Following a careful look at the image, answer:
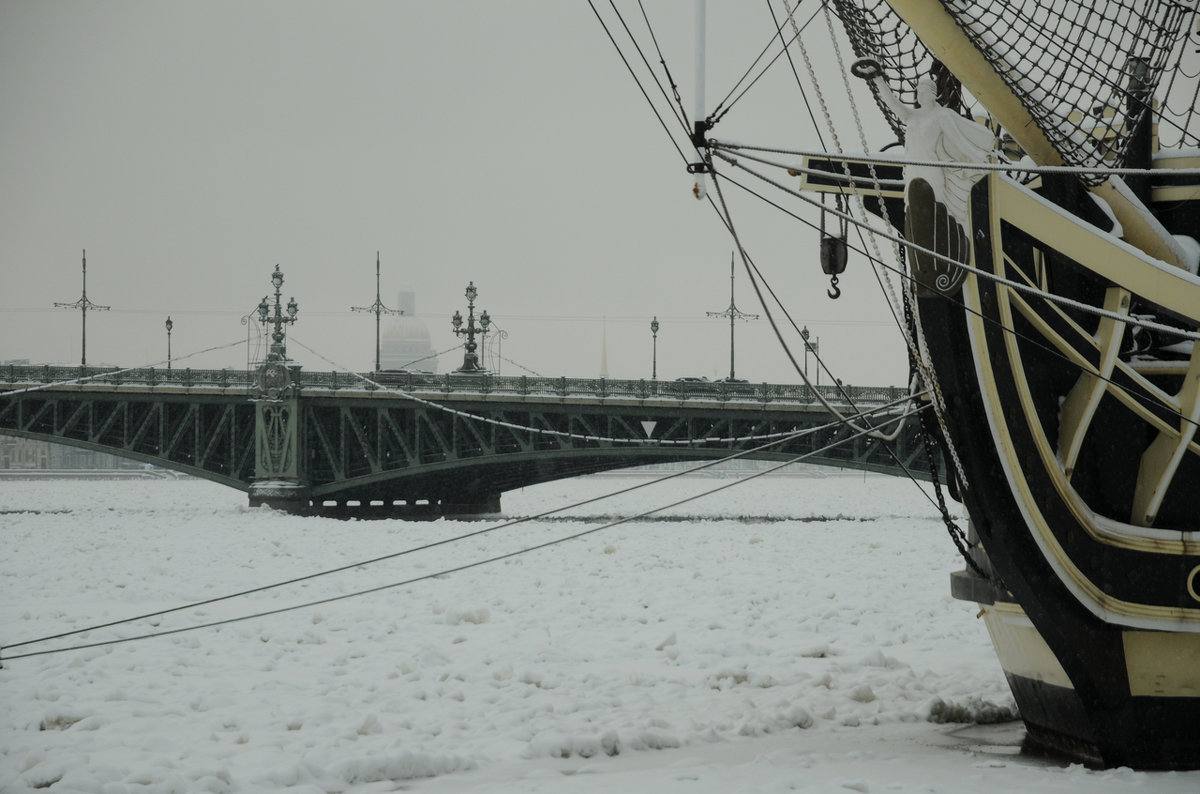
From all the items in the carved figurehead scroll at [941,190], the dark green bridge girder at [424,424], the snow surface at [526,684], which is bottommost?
the snow surface at [526,684]

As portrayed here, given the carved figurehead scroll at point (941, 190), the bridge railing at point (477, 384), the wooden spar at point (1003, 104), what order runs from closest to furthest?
the carved figurehead scroll at point (941, 190), the wooden spar at point (1003, 104), the bridge railing at point (477, 384)

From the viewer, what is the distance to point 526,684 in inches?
383

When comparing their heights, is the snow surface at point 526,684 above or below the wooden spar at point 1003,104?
below

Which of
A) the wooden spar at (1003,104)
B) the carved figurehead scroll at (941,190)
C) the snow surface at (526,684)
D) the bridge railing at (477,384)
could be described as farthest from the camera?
the bridge railing at (477,384)

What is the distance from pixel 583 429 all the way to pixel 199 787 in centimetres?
3273

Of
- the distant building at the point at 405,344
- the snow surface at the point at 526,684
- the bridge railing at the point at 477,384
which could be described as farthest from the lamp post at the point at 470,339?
the distant building at the point at 405,344

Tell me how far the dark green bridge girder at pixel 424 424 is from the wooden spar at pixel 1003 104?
81.2ft

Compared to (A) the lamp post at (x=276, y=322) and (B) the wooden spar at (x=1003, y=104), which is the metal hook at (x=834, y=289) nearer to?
(B) the wooden spar at (x=1003, y=104)

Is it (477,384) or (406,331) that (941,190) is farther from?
(406,331)

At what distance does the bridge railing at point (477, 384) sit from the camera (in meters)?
36.0

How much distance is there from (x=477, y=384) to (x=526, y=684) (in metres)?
29.6

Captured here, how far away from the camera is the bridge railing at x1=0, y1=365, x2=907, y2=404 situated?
36031 mm

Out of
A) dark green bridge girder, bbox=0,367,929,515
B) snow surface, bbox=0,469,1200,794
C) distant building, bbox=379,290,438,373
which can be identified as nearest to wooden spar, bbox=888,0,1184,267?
snow surface, bbox=0,469,1200,794

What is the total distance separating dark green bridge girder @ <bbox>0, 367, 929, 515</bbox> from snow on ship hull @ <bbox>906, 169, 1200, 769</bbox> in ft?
82.6
